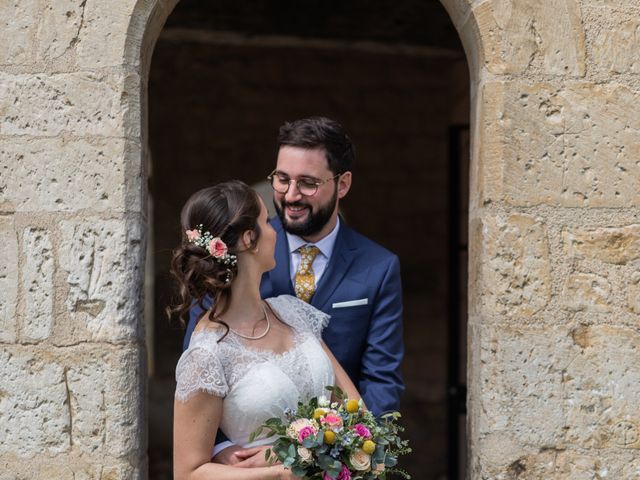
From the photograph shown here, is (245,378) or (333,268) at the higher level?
(333,268)

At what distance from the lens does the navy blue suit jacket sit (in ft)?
9.31

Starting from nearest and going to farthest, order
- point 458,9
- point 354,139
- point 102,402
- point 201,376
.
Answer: point 201,376
point 102,402
point 458,9
point 354,139

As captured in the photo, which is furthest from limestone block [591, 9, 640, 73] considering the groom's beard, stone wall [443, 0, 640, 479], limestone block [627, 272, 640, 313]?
the groom's beard

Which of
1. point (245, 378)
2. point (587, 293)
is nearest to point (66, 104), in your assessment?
point (245, 378)

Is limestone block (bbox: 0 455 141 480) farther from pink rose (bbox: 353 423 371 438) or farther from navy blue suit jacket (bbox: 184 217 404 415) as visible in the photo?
pink rose (bbox: 353 423 371 438)

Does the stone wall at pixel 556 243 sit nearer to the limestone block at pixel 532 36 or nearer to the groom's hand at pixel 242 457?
the limestone block at pixel 532 36

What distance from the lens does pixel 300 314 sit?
2762mm

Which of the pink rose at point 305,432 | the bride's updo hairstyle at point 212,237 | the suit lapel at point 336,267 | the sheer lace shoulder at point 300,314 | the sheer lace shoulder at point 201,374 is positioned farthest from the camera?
the suit lapel at point 336,267

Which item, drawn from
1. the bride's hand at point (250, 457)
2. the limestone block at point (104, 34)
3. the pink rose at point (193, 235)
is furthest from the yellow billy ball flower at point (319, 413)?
the limestone block at point (104, 34)

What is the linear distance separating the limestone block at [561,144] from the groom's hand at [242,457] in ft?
3.50

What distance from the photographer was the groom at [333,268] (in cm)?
283

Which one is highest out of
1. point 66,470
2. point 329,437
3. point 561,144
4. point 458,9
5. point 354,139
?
point 354,139

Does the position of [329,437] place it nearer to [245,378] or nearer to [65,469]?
[245,378]

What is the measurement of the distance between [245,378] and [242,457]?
0.78 feet
